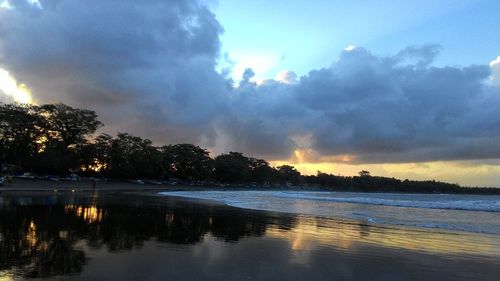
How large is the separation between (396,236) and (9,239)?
1542 centimetres

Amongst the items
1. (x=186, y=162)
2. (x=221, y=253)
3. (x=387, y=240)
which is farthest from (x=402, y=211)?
(x=186, y=162)

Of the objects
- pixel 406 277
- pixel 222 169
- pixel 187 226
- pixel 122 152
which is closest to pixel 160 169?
pixel 122 152

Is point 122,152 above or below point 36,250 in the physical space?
above

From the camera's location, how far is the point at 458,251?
49.9 ft

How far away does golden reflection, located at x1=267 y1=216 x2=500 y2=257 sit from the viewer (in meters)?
15.3

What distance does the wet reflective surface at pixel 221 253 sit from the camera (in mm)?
9789

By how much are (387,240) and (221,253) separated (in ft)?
27.0

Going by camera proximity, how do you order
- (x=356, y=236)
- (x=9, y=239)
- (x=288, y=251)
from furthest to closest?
(x=356, y=236) < (x=288, y=251) < (x=9, y=239)

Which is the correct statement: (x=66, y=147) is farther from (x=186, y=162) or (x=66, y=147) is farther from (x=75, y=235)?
(x=75, y=235)

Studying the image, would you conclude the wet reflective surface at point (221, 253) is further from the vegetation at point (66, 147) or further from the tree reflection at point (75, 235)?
the vegetation at point (66, 147)

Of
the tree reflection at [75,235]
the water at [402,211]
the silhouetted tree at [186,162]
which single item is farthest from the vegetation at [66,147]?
the tree reflection at [75,235]

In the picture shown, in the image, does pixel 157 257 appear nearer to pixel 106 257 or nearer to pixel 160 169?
pixel 106 257

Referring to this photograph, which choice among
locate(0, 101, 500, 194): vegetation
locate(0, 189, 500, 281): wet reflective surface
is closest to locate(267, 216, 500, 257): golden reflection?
locate(0, 189, 500, 281): wet reflective surface

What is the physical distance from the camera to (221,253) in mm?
12586
